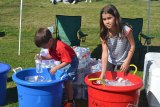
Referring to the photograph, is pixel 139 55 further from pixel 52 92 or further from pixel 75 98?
pixel 52 92

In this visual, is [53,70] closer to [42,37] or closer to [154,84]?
[42,37]

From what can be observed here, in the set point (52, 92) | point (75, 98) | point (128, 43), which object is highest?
point (128, 43)

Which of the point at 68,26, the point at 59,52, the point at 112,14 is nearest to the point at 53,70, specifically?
the point at 59,52

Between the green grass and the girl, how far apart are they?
76 cm

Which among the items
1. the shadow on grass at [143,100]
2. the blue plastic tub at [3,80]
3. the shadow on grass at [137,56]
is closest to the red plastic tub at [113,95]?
the shadow on grass at [143,100]

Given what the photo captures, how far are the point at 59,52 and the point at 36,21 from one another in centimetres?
731

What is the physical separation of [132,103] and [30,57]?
367 cm

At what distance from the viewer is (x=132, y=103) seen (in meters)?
3.81

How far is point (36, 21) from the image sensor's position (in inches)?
448

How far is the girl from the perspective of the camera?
4090 millimetres

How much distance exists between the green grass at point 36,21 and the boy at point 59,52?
45 cm

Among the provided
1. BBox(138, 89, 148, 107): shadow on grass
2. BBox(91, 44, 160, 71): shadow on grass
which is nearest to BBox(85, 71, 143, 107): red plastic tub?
BBox(138, 89, 148, 107): shadow on grass

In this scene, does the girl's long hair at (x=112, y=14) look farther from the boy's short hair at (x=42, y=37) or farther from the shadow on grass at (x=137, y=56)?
the shadow on grass at (x=137, y=56)

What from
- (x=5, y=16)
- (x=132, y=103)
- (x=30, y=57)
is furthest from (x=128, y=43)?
(x=5, y=16)
